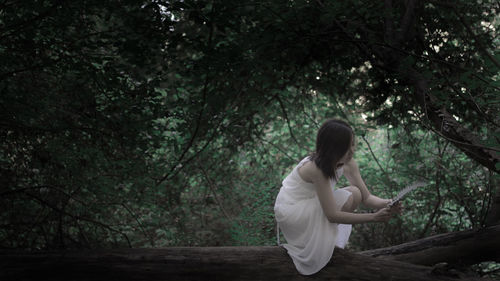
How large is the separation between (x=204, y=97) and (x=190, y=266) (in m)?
1.63

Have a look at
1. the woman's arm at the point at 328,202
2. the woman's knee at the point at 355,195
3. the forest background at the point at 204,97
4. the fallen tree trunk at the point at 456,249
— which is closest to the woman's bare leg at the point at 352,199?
the woman's knee at the point at 355,195

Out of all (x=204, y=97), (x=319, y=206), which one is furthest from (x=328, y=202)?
(x=204, y=97)

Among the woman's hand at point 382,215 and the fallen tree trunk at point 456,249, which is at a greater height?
the woman's hand at point 382,215

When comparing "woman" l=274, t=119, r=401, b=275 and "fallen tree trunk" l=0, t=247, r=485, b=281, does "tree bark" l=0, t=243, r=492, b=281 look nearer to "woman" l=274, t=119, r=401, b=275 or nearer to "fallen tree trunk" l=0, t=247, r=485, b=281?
"fallen tree trunk" l=0, t=247, r=485, b=281

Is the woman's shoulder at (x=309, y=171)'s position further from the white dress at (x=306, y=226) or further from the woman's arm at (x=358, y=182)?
the woman's arm at (x=358, y=182)

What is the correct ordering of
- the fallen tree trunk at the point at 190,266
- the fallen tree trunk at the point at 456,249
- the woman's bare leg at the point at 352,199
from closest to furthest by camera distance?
1. the fallen tree trunk at the point at 190,266
2. the woman's bare leg at the point at 352,199
3. the fallen tree trunk at the point at 456,249

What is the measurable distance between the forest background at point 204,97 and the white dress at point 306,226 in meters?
0.98

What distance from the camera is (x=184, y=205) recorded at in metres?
5.38

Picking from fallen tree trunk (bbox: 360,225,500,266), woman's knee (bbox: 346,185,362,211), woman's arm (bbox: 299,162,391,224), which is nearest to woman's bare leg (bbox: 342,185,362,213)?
woman's knee (bbox: 346,185,362,211)

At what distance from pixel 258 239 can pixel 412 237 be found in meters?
1.96

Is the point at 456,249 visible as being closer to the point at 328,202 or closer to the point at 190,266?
the point at 328,202

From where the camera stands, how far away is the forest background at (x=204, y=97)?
338cm

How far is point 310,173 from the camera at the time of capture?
3.04 meters

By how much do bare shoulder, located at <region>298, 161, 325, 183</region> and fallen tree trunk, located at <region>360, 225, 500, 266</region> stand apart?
3.92 feet
